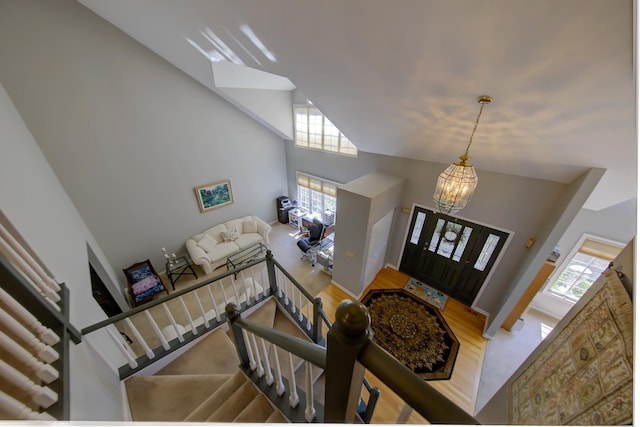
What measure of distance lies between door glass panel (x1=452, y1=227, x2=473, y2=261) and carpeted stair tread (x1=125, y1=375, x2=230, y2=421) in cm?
416

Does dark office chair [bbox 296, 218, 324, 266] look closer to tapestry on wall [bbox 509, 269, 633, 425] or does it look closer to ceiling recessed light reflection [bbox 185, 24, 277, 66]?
ceiling recessed light reflection [bbox 185, 24, 277, 66]

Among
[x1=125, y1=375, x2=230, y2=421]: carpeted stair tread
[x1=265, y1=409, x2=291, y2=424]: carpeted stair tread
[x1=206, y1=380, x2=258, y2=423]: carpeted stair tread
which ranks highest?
[x1=265, y1=409, x2=291, y2=424]: carpeted stair tread

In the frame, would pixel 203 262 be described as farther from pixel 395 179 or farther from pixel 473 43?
pixel 473 43

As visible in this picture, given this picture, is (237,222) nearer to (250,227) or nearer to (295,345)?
(250,227)

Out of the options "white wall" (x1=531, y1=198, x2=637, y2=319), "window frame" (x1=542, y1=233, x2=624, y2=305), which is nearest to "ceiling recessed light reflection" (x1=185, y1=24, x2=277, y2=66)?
"white wall" (x1=531, y1=198, x2=637, y2=319)

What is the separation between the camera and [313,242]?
→ 565 centimetres

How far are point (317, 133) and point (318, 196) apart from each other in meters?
1.79

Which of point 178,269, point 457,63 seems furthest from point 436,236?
point 178,269

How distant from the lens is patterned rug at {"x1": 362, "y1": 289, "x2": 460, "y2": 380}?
10.8 feet

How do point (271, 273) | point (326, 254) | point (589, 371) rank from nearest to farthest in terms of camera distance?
1. point (589, 371)
2. point (271, 273)
3. point (326, 254)

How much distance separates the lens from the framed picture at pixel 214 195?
528cm

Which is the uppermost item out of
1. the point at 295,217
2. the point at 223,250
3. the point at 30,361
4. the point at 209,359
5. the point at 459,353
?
the point at 30,361

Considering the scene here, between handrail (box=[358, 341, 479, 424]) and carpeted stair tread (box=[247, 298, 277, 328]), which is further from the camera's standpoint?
carpeted stair tread (box=[247, 298, 277, 328])

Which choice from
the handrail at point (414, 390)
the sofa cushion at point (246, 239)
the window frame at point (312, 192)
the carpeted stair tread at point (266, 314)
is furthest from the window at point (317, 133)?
the handrail at point (414, 390)
